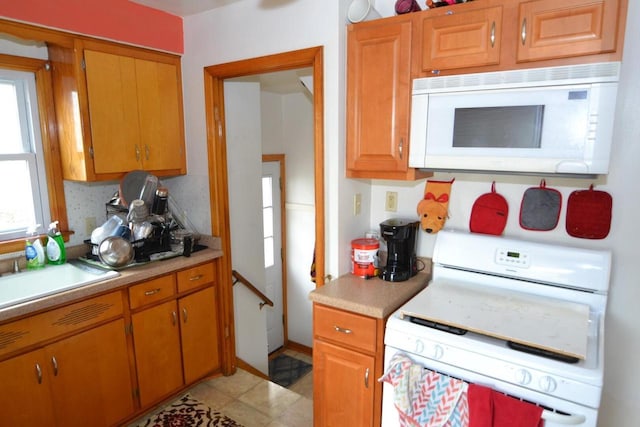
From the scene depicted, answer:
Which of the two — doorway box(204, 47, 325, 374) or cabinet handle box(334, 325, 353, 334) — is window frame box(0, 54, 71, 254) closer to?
doorway box(204, 47, 325, 374)

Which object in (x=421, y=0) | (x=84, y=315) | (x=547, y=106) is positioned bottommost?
(x=84, y=315)

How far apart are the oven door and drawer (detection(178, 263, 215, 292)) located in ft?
4.54

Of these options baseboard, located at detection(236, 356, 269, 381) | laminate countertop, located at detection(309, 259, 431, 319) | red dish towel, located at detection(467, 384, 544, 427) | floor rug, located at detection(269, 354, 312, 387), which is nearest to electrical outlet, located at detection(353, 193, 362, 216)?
laminate countertop, located at detection(309, 259, 431, 319)

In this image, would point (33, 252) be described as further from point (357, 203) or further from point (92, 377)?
point (357, 203)

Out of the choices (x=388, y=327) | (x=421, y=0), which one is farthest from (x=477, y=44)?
(x=388, y=327)

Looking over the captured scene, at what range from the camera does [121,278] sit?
2090 millimetres

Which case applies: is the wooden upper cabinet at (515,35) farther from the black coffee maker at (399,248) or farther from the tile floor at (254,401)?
the tile floor at (254,401)

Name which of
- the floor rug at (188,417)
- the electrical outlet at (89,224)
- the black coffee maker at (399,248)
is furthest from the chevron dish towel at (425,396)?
the electrical outlet at (89,224)

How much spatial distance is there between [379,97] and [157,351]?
1.92 m

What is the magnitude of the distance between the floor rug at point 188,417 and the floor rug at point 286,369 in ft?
4.79

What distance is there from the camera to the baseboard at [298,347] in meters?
4.32

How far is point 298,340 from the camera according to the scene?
14.3 feet

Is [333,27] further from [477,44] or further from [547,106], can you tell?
[547,106]

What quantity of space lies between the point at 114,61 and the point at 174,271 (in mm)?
1278
